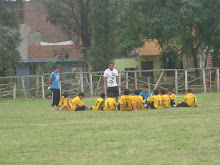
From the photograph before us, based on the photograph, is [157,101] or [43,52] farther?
[43,52]

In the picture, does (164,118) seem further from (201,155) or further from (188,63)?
(188,63)

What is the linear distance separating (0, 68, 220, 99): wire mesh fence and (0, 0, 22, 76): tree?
3453 millimetres

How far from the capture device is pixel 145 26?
1151 inches

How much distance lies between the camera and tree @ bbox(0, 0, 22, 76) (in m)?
32.8

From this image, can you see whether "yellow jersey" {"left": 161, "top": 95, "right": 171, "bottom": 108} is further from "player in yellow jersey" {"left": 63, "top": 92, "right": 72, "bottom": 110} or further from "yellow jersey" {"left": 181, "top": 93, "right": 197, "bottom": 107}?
"player in yellow jersey" {"left": 63, "top": 92, "right": 72, "bottom": 110}

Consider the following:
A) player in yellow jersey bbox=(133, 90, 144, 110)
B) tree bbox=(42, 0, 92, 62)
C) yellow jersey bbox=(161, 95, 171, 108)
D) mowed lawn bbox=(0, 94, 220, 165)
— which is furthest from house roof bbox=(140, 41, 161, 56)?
mowed lawn bbox=(0, 94, 220, 165)

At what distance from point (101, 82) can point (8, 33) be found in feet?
28.6

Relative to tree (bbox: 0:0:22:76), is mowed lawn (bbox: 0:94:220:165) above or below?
below

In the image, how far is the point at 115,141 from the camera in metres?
8.09

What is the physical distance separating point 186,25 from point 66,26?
45.6ft

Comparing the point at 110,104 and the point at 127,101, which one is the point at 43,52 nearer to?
the point at 110,104

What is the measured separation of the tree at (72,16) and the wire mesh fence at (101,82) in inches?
308

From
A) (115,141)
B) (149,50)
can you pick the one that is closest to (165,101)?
(115,141)

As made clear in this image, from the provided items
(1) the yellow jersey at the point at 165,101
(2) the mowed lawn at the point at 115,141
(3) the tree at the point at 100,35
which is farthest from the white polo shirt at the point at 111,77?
(3) the tree at the point at 100,35
